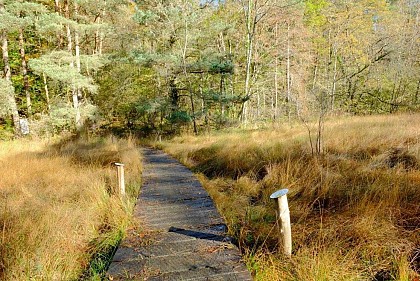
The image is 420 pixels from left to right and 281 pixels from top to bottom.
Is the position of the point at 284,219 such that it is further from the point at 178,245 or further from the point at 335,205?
the point at 335,205

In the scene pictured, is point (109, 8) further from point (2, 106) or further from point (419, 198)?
point (419, 198)

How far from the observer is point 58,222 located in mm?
2779

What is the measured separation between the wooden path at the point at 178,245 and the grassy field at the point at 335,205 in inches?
7.5

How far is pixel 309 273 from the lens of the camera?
1977mm

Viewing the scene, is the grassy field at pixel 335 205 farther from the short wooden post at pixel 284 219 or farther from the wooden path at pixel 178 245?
the wooden path at pixel 178 245

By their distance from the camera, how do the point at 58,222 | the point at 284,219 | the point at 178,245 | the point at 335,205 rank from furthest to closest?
the point at 335,205, the point at 58,222, the point at 178,245, the point at 284,219

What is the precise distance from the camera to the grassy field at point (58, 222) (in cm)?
218

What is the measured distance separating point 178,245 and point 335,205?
6.50ft

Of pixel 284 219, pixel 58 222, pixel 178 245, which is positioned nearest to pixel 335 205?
pixel 284 219

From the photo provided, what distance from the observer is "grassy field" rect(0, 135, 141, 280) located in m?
2.18

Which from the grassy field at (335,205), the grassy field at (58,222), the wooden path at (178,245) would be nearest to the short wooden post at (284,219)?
the grassy field at (335,205)

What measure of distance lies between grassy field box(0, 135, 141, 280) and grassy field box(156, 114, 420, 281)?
145cm

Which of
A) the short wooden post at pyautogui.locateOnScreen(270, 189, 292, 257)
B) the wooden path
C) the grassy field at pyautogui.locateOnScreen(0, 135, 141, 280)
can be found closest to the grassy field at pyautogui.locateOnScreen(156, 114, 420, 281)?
the short wooden post at pyautogui.locateOnScreen(270, 189, 292, 257)

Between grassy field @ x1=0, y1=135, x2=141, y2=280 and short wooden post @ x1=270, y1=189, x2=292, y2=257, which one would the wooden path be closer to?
grassy field @ x1=0, y1=135, x2=141, y2=280
